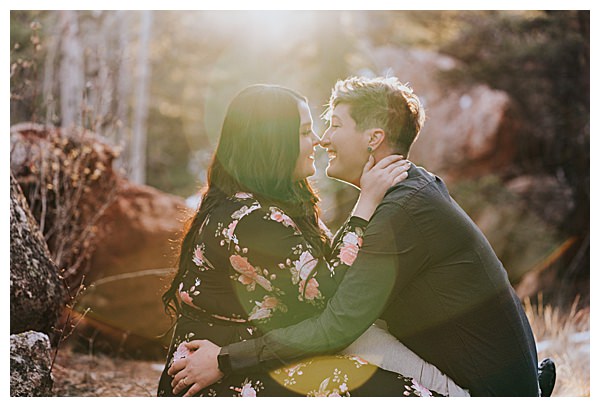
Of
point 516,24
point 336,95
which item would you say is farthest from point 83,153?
point 516,24

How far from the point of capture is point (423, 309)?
7.36 ft

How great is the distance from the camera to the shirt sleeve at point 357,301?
215 centimetres

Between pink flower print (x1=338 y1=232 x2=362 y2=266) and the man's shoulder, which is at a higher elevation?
the man's shoulder

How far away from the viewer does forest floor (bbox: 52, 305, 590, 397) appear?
3.58m

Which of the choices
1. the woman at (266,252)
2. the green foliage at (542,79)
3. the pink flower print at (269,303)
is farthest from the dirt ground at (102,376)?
the green foliage at (542,79)

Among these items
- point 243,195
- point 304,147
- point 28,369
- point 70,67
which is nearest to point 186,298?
point 243,195

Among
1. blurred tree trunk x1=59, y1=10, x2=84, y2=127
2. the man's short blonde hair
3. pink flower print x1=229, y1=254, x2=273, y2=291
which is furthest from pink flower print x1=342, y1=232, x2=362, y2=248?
blurred tree trunk x1=59, y1=10, x2=84, y2=127

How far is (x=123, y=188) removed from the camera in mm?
4805

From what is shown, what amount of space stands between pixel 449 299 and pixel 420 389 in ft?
1.00

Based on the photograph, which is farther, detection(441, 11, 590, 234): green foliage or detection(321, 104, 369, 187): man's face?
detection(441, 11, 590, 234): green foliage

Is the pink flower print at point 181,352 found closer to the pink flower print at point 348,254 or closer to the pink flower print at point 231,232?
the pink flower print at point 231,232

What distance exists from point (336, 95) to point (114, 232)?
2.61m

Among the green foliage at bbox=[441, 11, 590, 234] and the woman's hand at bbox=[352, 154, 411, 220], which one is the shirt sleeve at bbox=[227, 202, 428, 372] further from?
the green foliage at bbox=[441, 11, 590, 234]

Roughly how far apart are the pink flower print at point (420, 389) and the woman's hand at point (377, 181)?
21.9 inches
